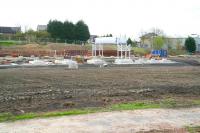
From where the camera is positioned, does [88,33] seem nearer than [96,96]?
No

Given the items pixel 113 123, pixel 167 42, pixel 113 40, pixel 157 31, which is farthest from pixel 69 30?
pixel 113 123

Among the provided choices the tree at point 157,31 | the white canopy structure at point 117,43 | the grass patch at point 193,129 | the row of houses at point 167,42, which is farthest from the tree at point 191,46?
the grass patch at point 193,129

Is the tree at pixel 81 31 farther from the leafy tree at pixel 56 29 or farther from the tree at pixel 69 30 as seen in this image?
the leafy tree at pixel 56 29

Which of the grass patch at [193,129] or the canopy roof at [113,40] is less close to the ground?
the canopy roof at [113,40]

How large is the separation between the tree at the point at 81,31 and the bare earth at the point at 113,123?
260 ft

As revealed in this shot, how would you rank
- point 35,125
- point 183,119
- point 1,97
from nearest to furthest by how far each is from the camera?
point 35,125 < point 183,119 < point 1,97

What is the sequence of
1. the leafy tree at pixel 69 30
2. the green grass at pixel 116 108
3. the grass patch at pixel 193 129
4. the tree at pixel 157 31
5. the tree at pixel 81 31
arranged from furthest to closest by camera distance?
the tree at pixel 157 31 < the tree at pixel 81 31 < the leafy tree at pixel 69 30 < the green grass at pixel 116 108 < the grass patch at pixel 193 129

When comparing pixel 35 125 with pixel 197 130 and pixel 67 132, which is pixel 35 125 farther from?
pixel 197 130

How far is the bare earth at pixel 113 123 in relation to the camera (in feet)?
31.3

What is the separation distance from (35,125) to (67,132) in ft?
3.63

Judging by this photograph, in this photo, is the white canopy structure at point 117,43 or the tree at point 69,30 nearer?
the white canopy structure at point 117,43

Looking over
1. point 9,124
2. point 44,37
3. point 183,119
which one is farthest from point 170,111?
point 44,37

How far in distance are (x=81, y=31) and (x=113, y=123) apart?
8124 cm

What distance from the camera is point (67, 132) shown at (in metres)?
9.27
